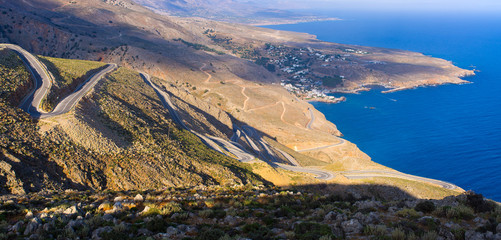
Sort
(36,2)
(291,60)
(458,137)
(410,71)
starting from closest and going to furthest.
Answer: (458,137) < (36,2) < (410,71) < (291,60)

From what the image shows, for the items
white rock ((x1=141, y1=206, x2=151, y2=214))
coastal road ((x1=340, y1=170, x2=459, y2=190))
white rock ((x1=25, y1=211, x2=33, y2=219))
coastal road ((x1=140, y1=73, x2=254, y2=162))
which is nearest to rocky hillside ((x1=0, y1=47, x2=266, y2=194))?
coastal road ((x1=140, y1=73, x2=254, y2=162))

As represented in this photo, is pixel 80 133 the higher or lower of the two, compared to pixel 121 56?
lower

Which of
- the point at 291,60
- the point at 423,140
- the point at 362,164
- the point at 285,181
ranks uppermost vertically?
the point at 291,60

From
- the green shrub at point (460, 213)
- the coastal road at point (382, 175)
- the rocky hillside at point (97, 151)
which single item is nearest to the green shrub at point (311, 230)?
the green shrub at point (460, 213)

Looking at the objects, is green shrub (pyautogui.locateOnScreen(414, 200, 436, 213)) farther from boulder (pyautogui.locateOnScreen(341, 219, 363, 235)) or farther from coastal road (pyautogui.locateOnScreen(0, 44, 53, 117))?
coastal road (pyautogui.locateOnScreen(0, 44, 53, 117))

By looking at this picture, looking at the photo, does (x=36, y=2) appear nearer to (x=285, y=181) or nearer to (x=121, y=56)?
(x=121, y=56)

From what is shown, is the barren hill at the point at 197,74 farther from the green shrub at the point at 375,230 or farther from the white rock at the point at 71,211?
the green shrub at the point at 375,230

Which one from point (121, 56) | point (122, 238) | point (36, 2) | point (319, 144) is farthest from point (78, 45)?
point (122, 238)

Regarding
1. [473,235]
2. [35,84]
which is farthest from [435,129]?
[35,84]
